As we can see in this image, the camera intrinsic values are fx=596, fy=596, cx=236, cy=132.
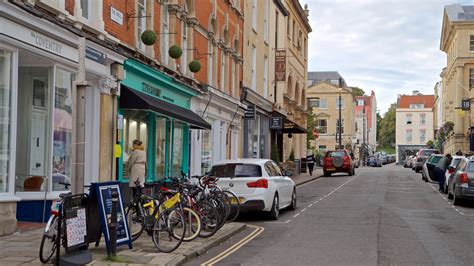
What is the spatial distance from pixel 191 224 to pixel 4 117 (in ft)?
12.1

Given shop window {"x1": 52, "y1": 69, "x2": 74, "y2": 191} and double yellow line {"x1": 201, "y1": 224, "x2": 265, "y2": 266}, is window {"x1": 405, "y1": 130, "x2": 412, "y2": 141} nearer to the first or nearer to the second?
double yellow line {"x1": 201, "y1": 224, "x2": 265, "y2": 266}

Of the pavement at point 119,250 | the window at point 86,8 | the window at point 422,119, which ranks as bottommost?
the pavement at point 119,250

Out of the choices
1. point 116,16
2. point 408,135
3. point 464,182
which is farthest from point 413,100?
point 116,16

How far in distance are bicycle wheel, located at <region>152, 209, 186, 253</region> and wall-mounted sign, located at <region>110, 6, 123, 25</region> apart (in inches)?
263

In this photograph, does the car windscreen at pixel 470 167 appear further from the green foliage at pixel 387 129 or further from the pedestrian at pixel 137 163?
the green foliage at pixel 387 129

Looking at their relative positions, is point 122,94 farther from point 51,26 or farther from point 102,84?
point 51,26

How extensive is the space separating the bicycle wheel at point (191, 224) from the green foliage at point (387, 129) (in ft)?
441

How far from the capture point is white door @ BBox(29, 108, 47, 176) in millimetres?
11898

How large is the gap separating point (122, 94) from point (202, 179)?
144 inches

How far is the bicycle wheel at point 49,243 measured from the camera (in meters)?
7.95

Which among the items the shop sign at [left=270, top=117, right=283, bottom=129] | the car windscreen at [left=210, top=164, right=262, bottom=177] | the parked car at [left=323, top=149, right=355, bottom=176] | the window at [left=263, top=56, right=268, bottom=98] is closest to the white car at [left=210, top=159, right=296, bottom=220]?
the car windscreen at [left=210, top=164, right=262, bottom=177]

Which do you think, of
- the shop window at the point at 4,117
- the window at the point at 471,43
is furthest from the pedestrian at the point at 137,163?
the window at the point at 471,43

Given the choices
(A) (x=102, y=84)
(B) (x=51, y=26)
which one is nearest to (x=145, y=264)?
(B) (x=51, y=26)

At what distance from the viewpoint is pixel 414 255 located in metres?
9.64
